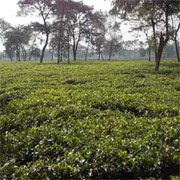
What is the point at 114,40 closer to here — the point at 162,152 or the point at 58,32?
the point at 58,32

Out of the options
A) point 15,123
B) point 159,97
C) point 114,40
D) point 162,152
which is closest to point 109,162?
point 162,152

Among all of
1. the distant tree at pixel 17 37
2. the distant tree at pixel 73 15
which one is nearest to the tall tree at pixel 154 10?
the distant tree at pixel 73 15

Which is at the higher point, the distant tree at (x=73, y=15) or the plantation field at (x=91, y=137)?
the distant tree at (x=73, y=15)

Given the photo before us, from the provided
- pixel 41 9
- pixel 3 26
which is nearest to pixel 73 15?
pixel 41 9

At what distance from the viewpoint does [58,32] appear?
3484cm

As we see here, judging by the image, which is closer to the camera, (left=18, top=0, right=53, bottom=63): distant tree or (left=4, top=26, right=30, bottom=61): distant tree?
(left=18, top=0, right=53, bottom=63): distant tree

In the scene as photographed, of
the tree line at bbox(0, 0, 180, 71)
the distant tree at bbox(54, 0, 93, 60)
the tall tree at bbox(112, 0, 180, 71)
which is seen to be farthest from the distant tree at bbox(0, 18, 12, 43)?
the tall tree at bbox(112, 0, 180, 71)

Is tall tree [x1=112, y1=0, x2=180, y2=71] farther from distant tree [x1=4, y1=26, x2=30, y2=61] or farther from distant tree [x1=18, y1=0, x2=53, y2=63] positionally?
distant tree [x1=4, y1=26, x2=30, y2=61]

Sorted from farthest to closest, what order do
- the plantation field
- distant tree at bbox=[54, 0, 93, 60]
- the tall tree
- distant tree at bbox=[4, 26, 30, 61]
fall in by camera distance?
distant tree at bbox=[4, 26, 30, 61], distant tree at bbox=[54, 0, 93, 60], the tall tree, the plantation field

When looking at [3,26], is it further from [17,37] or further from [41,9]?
[41,9]

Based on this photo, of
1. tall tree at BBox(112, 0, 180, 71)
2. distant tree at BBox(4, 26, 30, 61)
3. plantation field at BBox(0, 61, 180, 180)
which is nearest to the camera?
plantation field at BBox(0, 61, 180, 180)

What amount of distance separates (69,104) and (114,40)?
171ft

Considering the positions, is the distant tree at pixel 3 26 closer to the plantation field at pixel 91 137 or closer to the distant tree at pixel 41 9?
the distant tree at pixel 41 9

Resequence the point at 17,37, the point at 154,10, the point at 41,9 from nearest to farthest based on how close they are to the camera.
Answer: the point at 154,10, the point at 41,9, the point at 17,37
